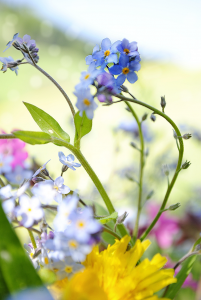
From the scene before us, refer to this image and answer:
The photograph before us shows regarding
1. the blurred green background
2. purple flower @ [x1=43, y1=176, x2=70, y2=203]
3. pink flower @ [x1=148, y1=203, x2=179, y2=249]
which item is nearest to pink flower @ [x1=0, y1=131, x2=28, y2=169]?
the blurred green background

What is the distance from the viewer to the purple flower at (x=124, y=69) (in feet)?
0.56

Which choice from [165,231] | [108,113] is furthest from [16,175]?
[108,113]

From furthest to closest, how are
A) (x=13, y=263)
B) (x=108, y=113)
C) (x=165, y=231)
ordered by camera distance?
(x=108, y=113), (x=165, y=231), (x=13, y=263)

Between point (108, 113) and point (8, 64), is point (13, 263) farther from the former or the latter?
point (108, 113)

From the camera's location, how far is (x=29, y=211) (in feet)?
0.48

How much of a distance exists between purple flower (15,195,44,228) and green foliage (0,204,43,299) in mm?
24

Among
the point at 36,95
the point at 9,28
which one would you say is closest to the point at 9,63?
the point at 36,95

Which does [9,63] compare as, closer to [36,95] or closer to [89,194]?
[89,194]

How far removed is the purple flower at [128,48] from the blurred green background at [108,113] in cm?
6

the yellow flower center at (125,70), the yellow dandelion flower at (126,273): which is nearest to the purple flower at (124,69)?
the yellow flower center at (125,70)

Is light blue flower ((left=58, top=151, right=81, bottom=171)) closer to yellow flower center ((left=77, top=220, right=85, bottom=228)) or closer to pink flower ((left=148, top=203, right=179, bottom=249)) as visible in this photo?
yellow flower center ((left=77, top=220, right=85, bottom=228))

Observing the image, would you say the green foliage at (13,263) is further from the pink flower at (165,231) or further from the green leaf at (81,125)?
the pink flower at (165,231)

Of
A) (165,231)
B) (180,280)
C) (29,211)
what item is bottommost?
(165,231)

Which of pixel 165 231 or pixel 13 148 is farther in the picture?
pixel 165 231
